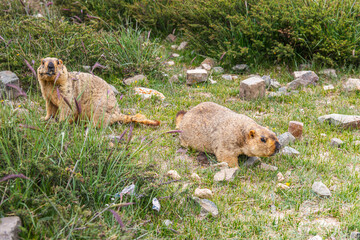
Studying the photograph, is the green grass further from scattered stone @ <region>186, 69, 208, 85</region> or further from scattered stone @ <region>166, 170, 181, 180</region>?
scattered stone @ <region>186, 69, 208, 85</region>

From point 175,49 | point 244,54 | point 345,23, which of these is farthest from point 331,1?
point 175,49

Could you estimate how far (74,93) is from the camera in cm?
523

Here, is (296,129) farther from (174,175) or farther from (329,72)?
(329,72)

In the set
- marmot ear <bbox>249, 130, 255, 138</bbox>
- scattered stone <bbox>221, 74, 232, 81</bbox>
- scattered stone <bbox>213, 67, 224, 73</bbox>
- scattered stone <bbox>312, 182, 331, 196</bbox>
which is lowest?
scattered stone <bbox>221, 74, 232, 81</bbox>

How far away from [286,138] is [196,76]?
8.83ft

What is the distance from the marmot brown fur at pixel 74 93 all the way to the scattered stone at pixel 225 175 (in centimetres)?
157

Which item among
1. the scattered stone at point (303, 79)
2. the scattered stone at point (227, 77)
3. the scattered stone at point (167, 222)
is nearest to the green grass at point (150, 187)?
the scattered stone at point (167, 222)

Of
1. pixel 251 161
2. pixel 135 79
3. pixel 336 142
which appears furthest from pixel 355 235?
pixel 135 79

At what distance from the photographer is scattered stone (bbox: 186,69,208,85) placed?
7.19 m

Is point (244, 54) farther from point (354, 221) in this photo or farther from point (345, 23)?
point (354, 221)

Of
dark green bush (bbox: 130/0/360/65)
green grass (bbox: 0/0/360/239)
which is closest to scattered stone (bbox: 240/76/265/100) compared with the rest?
green grass (bbox: 0/0/360/239)

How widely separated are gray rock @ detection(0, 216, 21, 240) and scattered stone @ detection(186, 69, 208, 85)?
5.03 meters

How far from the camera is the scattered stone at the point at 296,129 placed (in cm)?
514

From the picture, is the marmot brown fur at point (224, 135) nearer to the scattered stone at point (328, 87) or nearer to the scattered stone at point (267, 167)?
the scattered stone at point (267, 167)
